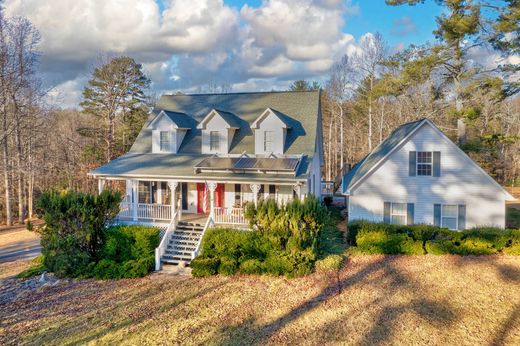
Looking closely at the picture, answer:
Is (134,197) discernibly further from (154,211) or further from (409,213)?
(409,213)

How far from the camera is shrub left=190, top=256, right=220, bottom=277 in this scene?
1453 cm

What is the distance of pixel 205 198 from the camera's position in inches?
829

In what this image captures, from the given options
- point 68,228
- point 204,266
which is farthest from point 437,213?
point 68,228

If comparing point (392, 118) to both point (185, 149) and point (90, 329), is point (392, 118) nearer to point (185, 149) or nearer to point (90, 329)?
point (185, 149)

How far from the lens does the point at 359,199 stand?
61.1ft

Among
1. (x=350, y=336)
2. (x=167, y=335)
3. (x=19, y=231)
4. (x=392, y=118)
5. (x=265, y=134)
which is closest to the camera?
(x=350, y=336)

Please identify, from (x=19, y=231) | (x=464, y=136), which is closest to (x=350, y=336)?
(x=464, y=136)

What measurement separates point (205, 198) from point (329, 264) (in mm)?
9492

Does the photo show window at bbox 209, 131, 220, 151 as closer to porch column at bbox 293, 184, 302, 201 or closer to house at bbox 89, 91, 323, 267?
house at bbox 89, 91, 323, 267

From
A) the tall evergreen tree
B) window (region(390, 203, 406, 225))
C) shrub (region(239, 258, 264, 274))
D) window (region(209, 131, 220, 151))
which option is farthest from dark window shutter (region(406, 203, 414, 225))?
the tall evergreen tree

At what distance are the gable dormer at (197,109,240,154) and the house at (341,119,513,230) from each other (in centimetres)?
787

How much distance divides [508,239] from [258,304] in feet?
36.7

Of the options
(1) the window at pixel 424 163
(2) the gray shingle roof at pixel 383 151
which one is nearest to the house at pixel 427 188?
(1) the window at pixel 424 163

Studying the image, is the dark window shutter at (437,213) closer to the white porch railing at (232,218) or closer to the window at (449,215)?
the window at (449,215)
